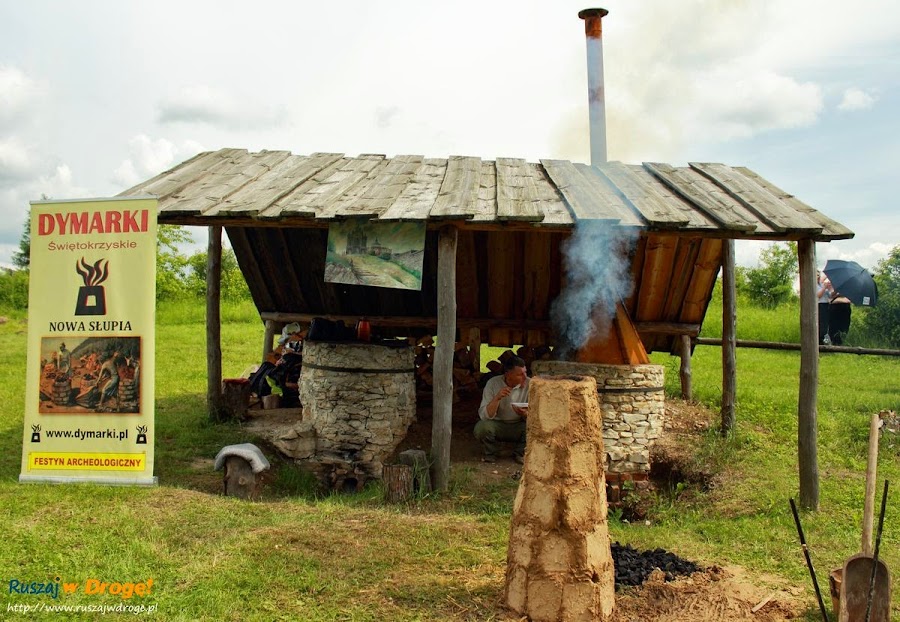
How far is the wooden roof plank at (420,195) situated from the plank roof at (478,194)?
0.04 feet

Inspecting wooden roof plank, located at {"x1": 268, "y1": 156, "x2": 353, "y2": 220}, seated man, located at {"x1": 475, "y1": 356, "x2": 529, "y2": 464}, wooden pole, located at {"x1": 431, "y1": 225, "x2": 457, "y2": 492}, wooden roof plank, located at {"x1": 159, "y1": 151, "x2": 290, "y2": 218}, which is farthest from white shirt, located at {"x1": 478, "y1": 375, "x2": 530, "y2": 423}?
wooden roof plank, located at {"x1": 159, "y1": 151, "x2": 290, "y2": 218}

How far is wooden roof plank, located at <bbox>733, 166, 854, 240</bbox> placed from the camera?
22.3ft

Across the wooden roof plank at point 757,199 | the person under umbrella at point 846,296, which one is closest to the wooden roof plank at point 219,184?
the wooden roof plank at point 757,199

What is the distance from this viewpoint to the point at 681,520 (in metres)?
7.23

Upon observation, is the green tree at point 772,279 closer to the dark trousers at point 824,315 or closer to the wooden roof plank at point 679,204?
the dark trousers at point 824,315

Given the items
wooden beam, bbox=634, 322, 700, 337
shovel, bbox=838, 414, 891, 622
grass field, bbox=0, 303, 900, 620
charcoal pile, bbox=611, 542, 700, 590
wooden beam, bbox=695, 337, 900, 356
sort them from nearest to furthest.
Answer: shovel, bbox=838, 414, 891, 622 < grass field, bbox=0, 303, 900, 620 < charcoal pile, bbox=611, 542, 700, 590 < wooden beam, bbox=634, 322, 700, 337 < wooden beam, bbox=695, 337, 900, 356

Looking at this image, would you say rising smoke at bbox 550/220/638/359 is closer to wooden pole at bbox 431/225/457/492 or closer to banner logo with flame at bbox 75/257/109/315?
wooden pole at bbox 431/225/457/492

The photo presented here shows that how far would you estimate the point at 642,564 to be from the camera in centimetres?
540

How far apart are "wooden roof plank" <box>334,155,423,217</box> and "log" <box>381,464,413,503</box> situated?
7.76 ft

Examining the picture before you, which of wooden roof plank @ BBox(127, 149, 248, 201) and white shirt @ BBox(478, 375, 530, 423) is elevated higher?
wooden roof plank @ BBox(127, 149, 248, 201)

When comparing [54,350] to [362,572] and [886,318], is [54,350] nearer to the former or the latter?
[362,572]

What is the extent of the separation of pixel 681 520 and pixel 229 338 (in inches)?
527

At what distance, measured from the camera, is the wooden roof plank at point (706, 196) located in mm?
6871

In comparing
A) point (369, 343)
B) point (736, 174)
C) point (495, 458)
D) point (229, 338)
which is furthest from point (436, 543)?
point (229, 338)
